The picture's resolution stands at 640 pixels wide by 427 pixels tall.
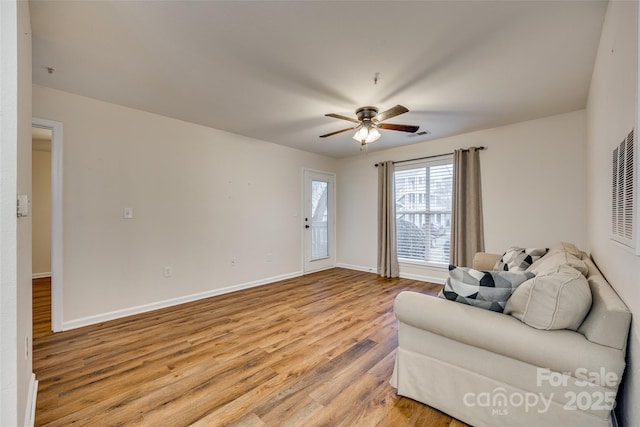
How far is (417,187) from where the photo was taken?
480cm

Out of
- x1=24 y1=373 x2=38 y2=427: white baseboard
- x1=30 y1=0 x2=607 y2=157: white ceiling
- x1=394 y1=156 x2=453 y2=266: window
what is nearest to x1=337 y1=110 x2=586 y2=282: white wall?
x1=394 y1=156 x2=453 y2=266: window

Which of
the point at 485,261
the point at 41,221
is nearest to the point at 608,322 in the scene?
the point at 485,261

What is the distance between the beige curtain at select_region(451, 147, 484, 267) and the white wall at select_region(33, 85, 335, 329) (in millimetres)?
2927

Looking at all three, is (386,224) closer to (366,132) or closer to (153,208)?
(366,132)

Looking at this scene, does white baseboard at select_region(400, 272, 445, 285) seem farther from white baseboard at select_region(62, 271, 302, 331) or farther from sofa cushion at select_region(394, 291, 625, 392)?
sofa cushion at select_region(394, 291, 625, 392)

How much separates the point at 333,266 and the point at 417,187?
2.42 metres

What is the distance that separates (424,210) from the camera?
4715 millimetres

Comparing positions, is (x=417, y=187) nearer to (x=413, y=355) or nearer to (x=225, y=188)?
(x=225, y=188)

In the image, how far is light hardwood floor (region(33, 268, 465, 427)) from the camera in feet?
5.26

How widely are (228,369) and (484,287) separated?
74.5 inches

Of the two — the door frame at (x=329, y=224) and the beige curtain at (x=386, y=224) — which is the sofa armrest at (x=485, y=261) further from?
the door frame at (x=329, y=224)

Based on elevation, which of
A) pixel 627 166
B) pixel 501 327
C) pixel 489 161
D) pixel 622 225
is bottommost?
pixel 501 327

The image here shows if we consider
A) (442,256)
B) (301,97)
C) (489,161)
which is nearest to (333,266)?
(442,256)

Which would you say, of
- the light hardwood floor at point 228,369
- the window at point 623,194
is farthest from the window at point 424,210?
the window at point 623,194
